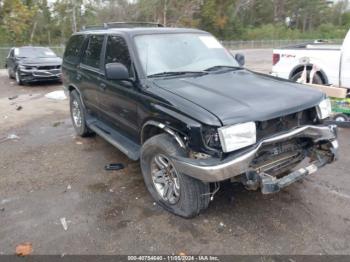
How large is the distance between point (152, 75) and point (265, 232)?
2126mm

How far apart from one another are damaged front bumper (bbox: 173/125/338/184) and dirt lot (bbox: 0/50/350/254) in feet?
1.80

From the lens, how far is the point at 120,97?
14.9ft

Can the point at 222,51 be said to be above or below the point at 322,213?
above

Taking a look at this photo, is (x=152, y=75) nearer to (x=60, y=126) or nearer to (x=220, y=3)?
(x=60, y=126)

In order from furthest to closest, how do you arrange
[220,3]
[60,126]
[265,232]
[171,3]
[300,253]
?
[220,3] → [171,3] → [60,126] → [265,232] → [300,253]

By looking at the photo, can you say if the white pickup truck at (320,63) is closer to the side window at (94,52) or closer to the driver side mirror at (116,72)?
the side window at (94,52)

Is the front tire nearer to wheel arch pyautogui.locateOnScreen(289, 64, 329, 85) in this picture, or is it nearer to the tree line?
wheel arch pyautogui.locateOnScreen(289, 64, 329, 85)

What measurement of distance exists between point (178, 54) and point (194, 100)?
4.16 feet

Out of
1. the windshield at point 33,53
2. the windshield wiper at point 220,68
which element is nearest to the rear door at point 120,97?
the windshield wiper at point 220,68

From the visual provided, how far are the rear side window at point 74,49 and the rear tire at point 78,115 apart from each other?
618mm

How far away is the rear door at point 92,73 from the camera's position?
17.1 feet

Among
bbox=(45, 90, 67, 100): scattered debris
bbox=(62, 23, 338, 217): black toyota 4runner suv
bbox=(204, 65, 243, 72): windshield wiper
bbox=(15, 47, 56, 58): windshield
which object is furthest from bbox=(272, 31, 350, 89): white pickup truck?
bbox=(15, 47, 56, 58): windshield

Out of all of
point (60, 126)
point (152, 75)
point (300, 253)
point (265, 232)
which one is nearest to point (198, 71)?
point (152, 75)

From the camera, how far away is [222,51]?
4.96 meters
